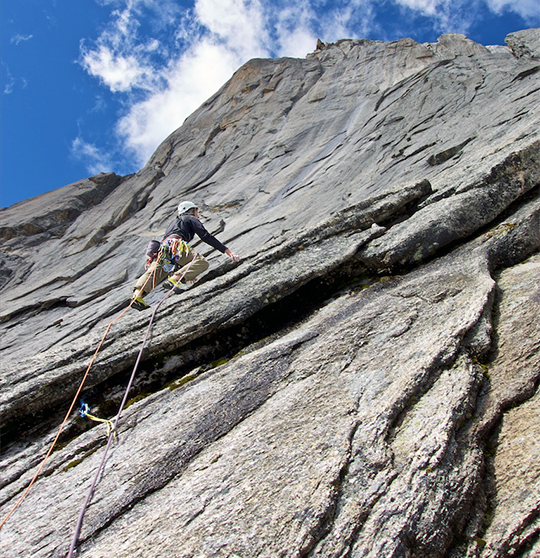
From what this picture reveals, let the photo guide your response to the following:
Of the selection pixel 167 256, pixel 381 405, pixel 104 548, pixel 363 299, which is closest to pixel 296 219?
pixel 167 256

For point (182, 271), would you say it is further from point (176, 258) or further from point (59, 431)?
point (59, 431)

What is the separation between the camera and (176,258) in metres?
11.5

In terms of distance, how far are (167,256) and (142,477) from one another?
7.43 metres

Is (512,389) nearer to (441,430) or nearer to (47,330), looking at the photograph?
(441,430)

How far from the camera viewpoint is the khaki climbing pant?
432 inches

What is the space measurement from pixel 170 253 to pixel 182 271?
3.16 ft

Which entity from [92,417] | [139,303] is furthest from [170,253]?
[92,417]

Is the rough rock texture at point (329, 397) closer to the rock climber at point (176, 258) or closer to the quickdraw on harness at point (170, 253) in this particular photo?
the rock climber at point (176, 258)

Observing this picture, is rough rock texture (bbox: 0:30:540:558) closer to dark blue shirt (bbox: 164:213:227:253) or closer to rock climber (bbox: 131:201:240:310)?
rock climber (bbox: 131:201:240:310)

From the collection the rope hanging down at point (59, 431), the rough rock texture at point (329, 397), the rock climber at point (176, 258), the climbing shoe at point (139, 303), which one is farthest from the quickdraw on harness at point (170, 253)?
the rope hanging down at point (59, 431)

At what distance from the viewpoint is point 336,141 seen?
24.4m

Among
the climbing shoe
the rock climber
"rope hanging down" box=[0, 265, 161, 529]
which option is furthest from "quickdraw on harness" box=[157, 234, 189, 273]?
"rope hanging down" box=[0, 265, 161, 529]

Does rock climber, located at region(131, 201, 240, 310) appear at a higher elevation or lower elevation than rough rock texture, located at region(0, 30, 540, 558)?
higher

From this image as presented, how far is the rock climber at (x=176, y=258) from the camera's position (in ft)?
36.3
